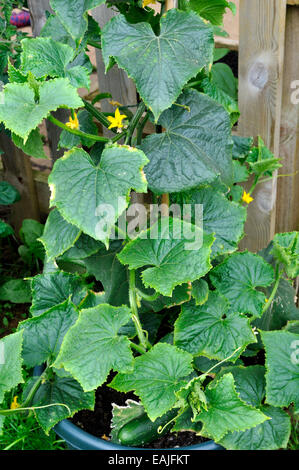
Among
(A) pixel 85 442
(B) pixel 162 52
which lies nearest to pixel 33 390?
(A) pixel 85 442

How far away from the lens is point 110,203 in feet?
3.66

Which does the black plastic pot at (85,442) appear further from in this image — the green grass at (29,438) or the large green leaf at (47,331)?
the green grass at (29,438)

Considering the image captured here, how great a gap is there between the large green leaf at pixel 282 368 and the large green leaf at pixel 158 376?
230 mm

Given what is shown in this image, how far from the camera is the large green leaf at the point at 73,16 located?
3.98ft

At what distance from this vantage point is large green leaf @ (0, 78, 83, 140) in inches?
42.7

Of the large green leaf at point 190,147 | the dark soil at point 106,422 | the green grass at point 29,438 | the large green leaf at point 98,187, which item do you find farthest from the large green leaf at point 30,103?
the green grass at point 29,438

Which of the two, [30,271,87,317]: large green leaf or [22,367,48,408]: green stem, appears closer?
[22,367,48,408]: green stem

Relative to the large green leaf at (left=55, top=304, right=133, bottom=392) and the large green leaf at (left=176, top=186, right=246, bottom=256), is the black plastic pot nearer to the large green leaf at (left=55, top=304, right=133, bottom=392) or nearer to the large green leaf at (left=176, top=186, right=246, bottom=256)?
the large green leaf at (left=55, top=304, right=133, bottom=392)

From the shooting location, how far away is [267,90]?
1728mm

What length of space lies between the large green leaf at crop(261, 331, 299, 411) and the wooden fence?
599 millimetres

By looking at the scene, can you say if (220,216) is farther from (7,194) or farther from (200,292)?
(7,194)

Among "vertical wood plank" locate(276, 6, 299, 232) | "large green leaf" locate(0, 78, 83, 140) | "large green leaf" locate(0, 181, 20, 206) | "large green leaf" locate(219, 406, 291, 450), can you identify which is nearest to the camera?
"large green leaf" locate(0, 78, 83, 140)

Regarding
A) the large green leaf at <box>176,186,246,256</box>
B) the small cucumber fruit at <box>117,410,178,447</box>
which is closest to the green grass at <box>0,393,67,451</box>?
the small cucumber fruit at <box>117,410,178,447</box>

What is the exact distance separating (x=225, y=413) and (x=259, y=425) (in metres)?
0.18
